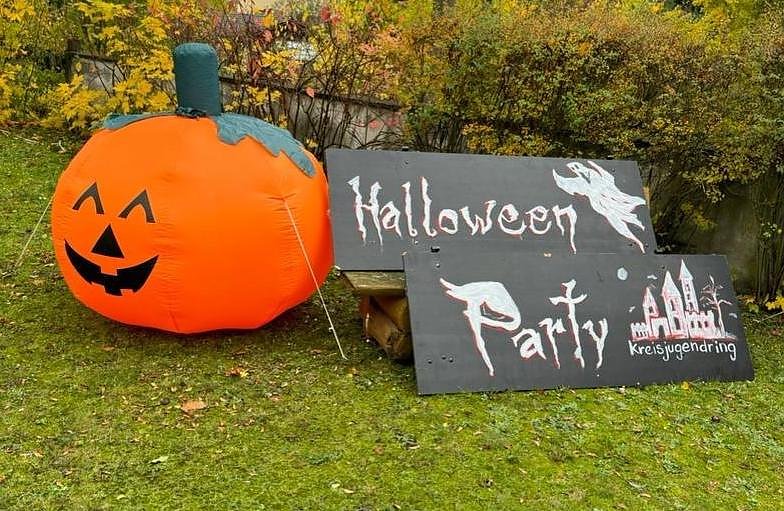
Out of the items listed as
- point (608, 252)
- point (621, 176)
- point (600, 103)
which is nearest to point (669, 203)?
point (600, 103)

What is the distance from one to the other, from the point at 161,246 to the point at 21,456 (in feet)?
4.21

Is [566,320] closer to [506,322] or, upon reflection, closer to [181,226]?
[506,322]

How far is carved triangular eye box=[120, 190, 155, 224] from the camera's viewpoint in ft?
12.8

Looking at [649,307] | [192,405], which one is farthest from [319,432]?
[649,307]

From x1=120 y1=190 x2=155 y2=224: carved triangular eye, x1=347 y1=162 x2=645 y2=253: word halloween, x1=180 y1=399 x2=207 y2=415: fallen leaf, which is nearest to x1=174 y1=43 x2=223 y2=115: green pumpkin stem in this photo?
x1=120 y1=190 x2=155 y2=224: carved triangular eye

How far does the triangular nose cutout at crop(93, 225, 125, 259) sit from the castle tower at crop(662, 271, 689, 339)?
3291 millimetres

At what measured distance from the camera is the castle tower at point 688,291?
4.52m

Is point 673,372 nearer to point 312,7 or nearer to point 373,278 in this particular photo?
point 373,278

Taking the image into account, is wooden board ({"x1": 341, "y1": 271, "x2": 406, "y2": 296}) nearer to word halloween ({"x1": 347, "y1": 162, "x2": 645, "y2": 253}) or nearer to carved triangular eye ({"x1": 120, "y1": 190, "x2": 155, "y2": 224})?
word halloween ({"x1": 347, "y1": 162, "x2": 645, "y2": 253})

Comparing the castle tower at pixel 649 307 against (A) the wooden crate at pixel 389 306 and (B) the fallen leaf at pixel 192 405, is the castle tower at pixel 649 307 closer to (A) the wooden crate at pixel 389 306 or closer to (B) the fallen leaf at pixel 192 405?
(A) the wooden crate at pixel 389 306

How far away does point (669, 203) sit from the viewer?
664 cm

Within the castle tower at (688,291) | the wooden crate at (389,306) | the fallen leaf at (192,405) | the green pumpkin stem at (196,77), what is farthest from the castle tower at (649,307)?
the green pumpkin stem at (196,77)

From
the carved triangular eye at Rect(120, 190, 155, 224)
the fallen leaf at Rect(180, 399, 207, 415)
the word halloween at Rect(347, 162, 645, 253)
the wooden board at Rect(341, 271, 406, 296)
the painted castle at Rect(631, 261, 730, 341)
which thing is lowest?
the fallen leaf at Rect(180, 399, 207, 415)

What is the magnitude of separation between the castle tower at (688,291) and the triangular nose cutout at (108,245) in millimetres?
3433
